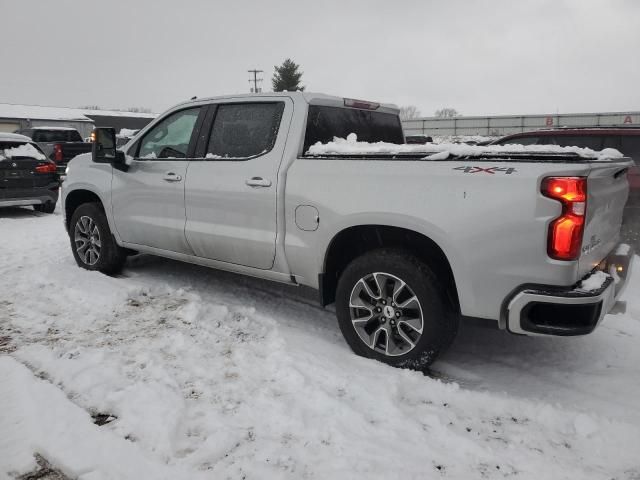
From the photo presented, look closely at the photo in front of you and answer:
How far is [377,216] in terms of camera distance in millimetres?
3340

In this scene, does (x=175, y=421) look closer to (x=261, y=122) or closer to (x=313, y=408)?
(x=313, y=408)

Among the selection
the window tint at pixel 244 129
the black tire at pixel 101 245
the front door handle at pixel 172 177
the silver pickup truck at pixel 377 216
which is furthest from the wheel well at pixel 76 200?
the window tint at pixel 244 129

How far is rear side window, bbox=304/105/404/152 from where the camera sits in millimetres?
4027

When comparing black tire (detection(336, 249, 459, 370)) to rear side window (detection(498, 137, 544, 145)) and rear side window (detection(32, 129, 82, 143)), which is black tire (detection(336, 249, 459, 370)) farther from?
rear side window (detection(32, 129, 82, 143))

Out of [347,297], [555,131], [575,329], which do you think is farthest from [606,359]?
[555,131]

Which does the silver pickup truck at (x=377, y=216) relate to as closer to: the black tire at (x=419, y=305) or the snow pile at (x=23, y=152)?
the black tire at (x=419, y=305)

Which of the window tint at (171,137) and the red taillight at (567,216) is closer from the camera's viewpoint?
the red taillight at (567,216)

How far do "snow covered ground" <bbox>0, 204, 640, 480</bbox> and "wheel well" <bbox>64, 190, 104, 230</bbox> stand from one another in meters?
1.43

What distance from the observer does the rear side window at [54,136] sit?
1814 centimetres

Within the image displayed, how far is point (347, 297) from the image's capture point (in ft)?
11.8

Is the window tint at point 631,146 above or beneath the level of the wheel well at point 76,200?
above

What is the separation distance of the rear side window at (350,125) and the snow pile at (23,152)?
787 cm

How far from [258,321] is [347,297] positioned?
3.57ft

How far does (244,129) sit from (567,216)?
8.68 feet
